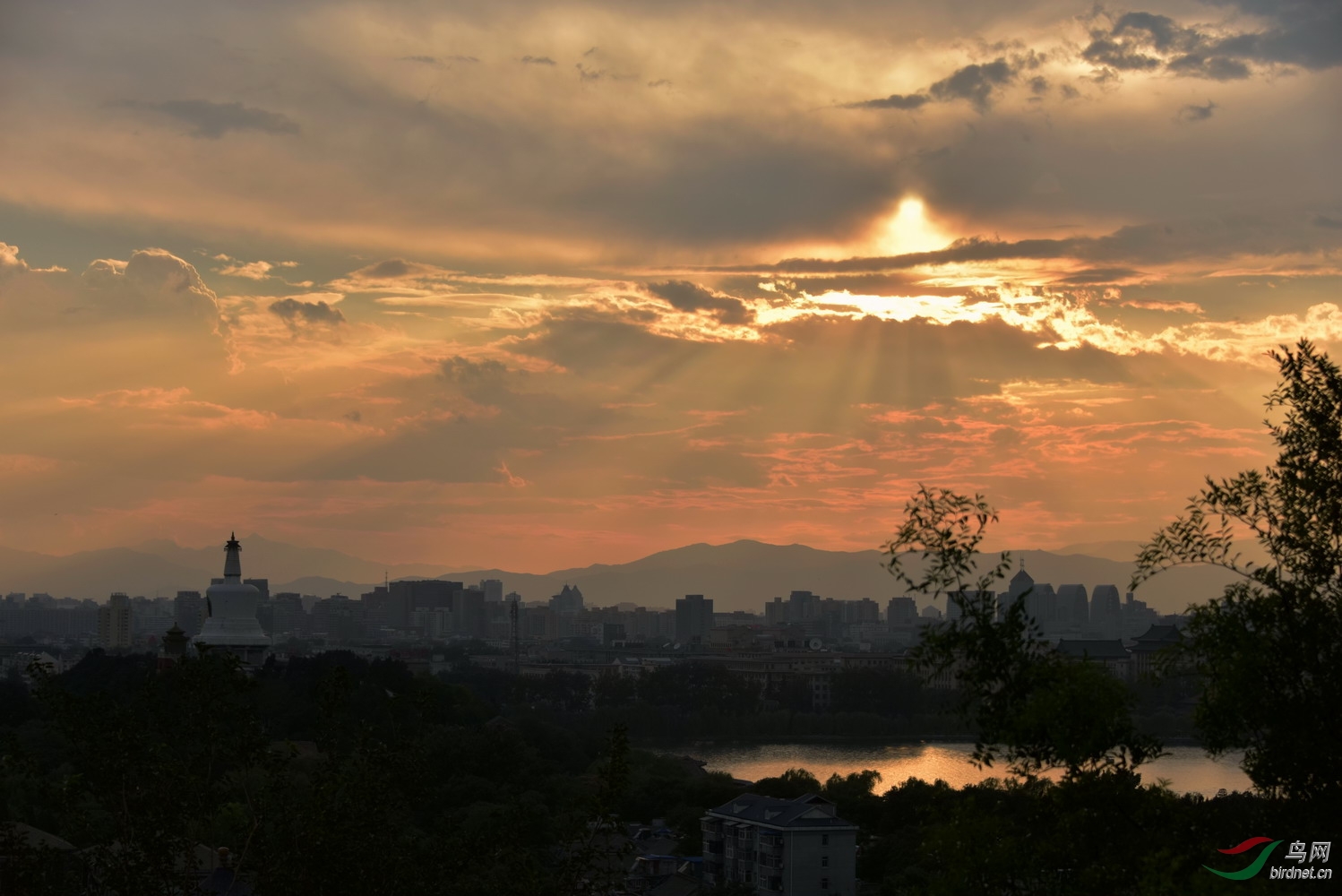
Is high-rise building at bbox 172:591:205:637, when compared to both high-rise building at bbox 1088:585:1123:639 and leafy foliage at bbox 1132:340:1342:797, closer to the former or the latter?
high-rise building at bbox 1088:585:1123:639

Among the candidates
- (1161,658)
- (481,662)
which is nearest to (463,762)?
(1161,658)

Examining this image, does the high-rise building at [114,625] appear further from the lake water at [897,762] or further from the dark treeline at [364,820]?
the dark treeline at [364,820]

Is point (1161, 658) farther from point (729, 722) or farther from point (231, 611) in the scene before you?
point (729, 722)

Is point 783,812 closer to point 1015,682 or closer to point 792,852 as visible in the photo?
point 792,852

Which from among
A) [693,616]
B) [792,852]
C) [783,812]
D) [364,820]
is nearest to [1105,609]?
[693,616]

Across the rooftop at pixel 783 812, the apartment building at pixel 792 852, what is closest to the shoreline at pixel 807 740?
the rooftop at pixel 783 812

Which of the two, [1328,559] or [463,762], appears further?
[463,762]
